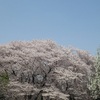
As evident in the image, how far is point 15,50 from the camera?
26500mm

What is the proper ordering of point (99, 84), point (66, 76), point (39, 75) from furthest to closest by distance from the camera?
1. point (39, 75)
2. point (66, 76)
3. point (99, 84)

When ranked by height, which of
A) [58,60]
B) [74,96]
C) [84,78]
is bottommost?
[74,96]

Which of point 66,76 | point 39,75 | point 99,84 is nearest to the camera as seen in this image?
point 99,84

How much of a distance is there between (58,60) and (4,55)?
576 centimetres

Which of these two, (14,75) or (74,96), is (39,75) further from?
(74,96)

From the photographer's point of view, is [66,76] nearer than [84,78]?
Yes

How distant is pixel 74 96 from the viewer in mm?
26969

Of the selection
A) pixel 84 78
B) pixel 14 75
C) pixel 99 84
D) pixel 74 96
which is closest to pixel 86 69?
pixel 84 78

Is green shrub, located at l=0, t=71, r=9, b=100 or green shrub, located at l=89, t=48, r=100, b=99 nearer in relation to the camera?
green shrub, located at l=0, t=71, r=9, b=100

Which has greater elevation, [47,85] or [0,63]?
[0,63]

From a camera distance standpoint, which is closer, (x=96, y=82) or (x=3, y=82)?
(x=3, y=82)

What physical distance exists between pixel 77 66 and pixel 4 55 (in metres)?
7.97

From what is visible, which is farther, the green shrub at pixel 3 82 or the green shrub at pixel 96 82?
the green shrub at pixel 96 82

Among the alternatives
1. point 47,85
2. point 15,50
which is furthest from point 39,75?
point 15,50
